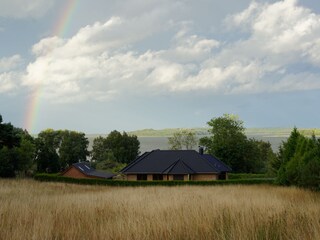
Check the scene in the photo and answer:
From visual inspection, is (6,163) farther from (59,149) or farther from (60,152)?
(59,149)

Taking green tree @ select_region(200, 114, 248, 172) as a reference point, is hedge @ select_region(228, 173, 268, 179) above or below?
below

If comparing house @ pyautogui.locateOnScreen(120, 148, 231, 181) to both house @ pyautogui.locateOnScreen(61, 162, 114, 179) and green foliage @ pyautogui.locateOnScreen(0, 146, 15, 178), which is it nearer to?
house @ pyautogui.locateOnScreen(61, 162, 114, 179)

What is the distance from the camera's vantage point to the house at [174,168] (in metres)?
56.1

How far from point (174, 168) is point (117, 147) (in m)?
51.7

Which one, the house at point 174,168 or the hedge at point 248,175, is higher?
the house at point 174,168

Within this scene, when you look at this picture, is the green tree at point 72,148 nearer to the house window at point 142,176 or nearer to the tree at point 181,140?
the tree at point 181,140

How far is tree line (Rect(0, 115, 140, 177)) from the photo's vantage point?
64188mm

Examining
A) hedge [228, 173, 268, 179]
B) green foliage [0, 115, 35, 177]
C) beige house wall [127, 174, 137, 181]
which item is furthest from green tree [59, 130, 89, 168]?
hedge [228, 173, 268, 179]

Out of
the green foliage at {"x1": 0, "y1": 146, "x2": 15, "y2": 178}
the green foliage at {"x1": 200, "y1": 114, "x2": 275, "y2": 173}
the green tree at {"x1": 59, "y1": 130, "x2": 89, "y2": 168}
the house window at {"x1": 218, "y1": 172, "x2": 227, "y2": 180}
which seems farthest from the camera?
the green tree at {"x1": 59, "y1": 130, "x2": 89, "y2": 168}

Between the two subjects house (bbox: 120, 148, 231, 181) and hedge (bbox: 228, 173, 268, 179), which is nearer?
house (bbox: 120, 148, 231, 181)

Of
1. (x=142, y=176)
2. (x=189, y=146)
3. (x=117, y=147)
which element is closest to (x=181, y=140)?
(x=189, y=146)

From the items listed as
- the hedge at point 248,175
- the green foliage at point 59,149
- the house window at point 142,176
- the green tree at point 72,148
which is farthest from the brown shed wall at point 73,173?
the green tree at point 72,148

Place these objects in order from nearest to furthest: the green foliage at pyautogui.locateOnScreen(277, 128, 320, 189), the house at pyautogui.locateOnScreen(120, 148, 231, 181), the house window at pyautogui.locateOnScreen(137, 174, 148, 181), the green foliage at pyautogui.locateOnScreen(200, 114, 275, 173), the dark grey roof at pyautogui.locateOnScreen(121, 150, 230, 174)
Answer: the green foliage at pyautogui.locateOnScreen(277, 128, 320, 189), the house at pyautogui.locateOnScreen(120, 148, 231, 181), the dark grey roof at pyautogui.locateOnScreen(121, 150, 230, 174), the house window at pyautogui.locateOnScreen(137, 174, 148, 181), the green foliage at pyautogui.locateOnScreen(200, 114, 275, 173)

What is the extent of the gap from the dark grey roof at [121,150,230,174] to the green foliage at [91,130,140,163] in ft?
143
